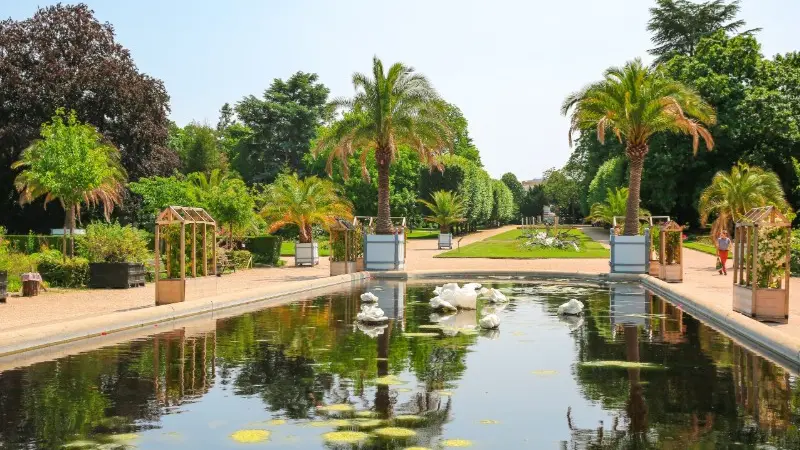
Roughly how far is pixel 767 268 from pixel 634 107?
54.9 ft

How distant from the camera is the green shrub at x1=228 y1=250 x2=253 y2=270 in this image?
31155mm

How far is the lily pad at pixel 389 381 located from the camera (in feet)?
30.0

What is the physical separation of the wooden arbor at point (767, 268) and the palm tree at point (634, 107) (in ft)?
51.2

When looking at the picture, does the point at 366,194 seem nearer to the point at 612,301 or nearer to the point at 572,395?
the point at 612,301

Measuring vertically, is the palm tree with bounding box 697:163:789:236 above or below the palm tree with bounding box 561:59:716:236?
below

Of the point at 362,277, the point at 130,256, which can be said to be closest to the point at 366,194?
the point at 362,277

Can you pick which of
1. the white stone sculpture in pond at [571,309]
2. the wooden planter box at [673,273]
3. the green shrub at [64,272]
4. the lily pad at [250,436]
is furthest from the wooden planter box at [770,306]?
the green shrub at [64,272]

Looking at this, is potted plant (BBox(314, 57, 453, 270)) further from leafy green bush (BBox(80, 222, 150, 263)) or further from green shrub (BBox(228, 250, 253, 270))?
leafy green bush (BBox(80, 222, 150, 263))

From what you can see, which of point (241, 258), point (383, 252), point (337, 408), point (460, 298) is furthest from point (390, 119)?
point (337, 408)

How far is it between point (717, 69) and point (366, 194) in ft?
87.7

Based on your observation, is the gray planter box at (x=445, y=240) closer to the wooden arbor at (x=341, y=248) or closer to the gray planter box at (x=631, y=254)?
the wooden arbor at (x=341, y=248)

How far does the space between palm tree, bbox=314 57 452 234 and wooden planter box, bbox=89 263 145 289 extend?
1188 cm

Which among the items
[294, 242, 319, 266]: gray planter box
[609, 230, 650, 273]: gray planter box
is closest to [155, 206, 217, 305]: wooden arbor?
[294, 242, 319, 266]: gray planter box

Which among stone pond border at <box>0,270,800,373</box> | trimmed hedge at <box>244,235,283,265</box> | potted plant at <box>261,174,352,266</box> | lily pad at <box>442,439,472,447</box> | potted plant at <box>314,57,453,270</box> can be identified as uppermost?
potted plant at <box>314,57,453,270</box>
